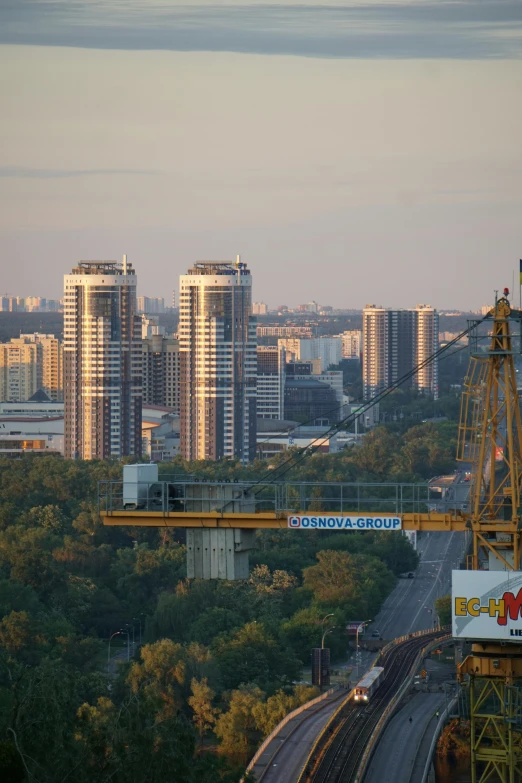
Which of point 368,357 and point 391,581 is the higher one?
point 368,357

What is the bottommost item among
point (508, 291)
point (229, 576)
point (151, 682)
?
point (151, 682)

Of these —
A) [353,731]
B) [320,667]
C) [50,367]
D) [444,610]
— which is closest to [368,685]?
[320,667]

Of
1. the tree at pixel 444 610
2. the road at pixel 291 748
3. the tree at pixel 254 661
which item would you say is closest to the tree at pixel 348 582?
the tree at pixel 444 610

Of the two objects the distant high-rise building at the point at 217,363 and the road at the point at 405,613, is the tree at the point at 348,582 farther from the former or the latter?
the distant high-rise building at the point at 217,363

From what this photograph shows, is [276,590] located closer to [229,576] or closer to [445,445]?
[229,576]

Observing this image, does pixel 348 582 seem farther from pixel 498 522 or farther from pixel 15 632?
pixel 498 522

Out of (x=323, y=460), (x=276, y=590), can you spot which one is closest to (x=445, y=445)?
(x=323, y=460)

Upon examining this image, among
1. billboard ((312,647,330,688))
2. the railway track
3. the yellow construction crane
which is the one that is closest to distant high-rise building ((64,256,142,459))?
the railway track

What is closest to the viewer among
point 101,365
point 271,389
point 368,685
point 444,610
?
point 368,685
